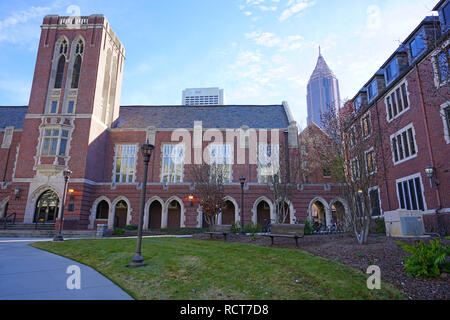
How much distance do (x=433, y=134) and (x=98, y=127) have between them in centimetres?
2913

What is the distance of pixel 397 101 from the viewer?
2002cm

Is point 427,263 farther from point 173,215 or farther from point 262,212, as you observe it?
point 173,215

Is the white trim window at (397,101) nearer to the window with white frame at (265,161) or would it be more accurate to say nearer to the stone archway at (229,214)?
the window with white frame at (265,161)

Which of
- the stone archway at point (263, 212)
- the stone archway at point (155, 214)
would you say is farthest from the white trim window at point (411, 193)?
the stone archway at point (155, 214)

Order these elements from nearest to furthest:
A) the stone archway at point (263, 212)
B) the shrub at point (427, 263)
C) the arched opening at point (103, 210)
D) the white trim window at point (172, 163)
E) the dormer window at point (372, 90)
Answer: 1. the shrub at point (427, 263)
2. the dormer window at point (372, 90)
3. the stone archway at point (263, 212)
4. the arched opening at point (103, 210)
5. the white trim window at point (172, 163)

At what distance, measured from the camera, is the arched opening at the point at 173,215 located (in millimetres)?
27531

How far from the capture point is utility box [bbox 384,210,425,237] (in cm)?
1208

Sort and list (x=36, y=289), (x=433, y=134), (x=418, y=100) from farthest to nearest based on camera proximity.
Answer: (x=418, y=100)
(x=433, y=134)
(x=36, y=289)

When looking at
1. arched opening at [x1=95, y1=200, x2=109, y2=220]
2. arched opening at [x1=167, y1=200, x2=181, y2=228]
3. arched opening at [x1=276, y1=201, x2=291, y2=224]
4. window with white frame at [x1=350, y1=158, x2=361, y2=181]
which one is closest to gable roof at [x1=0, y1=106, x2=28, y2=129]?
arched opening at [x1=95, y1=200, x2=109, y2=220]

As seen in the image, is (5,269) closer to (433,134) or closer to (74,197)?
(74,197)

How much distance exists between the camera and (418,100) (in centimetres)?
1744

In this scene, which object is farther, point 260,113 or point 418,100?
point 260,113

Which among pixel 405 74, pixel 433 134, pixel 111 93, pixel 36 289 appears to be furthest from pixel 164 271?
pixel 111 93

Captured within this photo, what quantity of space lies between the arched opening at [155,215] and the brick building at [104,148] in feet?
0.34
